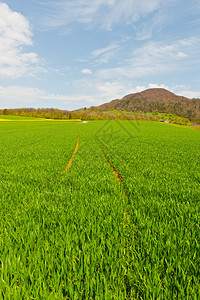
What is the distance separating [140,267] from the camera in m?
2.17

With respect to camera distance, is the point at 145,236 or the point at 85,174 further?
the point at 85,174

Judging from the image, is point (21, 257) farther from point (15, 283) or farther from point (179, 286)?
point (179, 286)

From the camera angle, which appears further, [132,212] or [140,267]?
[132,212]

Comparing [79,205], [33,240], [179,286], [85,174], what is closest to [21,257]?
[33,240]

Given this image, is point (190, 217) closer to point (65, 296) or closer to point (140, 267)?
point (140, 267)

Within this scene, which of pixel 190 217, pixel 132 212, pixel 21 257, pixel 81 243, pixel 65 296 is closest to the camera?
pixel 65 296

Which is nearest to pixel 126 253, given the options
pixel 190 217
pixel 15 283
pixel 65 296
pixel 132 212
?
pixel 65 296

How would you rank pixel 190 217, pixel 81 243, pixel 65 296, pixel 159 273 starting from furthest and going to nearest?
pixel 190 217
pixel 81 243
pixel 159 273
pixel 65 296

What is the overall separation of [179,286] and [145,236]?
92 centimetres

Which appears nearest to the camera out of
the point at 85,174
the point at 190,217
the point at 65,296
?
the point at 65,296

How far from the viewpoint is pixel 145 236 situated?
278cm

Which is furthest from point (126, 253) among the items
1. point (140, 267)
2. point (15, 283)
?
point (15, 283)

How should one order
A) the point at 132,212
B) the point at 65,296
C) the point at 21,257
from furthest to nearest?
the point at 132,212
the point at 21,257
the point at 65,296

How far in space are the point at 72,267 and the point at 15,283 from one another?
2.52 feet
